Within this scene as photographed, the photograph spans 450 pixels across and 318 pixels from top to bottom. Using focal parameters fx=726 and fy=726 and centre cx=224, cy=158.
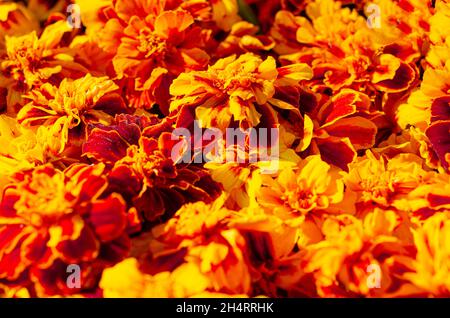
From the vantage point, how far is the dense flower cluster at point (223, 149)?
0.68 metres

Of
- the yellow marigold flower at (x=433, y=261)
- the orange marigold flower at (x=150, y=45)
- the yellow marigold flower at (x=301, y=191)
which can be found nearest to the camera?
the yellow marigold flower at (x=433, y=261)

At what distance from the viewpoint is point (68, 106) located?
33.5 inches

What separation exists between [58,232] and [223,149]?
0.22 m

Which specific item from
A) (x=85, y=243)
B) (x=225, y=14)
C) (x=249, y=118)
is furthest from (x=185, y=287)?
(x=225, y=14)

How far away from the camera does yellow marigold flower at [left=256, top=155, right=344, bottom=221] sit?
766 mm

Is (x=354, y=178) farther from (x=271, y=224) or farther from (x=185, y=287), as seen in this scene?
(x=185, y=287)

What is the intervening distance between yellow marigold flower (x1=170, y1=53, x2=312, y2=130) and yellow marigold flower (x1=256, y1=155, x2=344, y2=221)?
0.07 meters

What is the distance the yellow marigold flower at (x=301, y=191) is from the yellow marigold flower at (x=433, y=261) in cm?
11

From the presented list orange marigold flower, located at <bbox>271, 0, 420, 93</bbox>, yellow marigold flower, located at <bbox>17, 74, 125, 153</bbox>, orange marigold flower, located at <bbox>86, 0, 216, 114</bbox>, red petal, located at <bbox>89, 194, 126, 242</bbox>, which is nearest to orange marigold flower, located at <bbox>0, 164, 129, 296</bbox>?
red petal, located at <bbox>89, 194, 126, 242</bbox>

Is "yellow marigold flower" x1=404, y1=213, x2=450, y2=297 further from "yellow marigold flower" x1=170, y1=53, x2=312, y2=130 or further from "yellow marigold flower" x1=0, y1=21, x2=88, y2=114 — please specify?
"yellow marigold flower" x1=0, y1=21, x2=88, y2=114

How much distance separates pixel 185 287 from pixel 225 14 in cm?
51

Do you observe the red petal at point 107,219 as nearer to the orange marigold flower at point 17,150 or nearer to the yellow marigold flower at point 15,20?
the orange marigold flower at point 17,150

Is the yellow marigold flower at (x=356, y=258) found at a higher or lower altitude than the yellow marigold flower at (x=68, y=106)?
lower

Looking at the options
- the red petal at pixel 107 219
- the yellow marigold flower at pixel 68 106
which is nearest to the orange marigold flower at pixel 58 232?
the red petal at pixel 107 219
